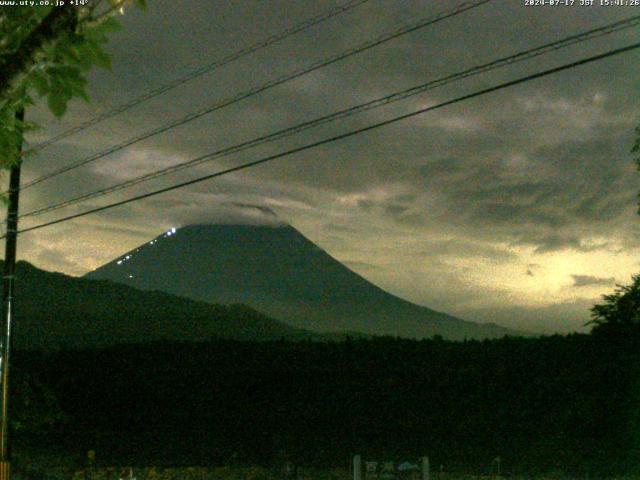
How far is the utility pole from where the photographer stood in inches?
565

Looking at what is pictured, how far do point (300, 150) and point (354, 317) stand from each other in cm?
16816

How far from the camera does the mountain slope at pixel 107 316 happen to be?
200 feet

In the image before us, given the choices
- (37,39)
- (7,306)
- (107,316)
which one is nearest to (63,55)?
(37,39)

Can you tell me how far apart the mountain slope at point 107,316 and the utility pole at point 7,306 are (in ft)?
138

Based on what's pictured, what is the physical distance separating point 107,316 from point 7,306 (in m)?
54.7

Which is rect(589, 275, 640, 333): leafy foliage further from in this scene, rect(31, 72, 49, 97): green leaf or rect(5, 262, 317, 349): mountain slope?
rect(5, 262, 317, 349): mountain slope

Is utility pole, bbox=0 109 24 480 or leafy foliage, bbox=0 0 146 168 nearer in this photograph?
leafy foliage, bbox=0 0 146 168

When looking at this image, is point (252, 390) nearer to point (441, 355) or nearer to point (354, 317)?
point (441, 355)

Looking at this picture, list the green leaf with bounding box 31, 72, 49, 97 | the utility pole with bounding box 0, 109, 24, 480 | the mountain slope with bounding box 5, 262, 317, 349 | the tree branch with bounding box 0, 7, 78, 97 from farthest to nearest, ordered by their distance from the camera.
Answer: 1. the mountain slope with bounding box 5, 262, 317, 349
2. the utility pole with bounding box 0, 109, 24, 480
3. the green leaf with bounding box 31, 72, 49, 97
4. the tree branch with bounding box 0, 7, 78, 97

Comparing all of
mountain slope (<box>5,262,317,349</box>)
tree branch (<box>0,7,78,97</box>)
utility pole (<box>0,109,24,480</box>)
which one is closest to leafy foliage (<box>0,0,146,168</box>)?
tree branch (<box>0,7,78,97</box>)

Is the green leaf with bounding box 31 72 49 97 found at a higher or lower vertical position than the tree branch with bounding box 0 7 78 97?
lower

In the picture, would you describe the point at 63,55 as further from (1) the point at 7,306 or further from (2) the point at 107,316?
(2) the point at 107,316

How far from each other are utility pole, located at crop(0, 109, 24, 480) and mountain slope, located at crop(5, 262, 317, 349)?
4217cm

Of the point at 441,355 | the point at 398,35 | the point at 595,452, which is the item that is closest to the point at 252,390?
the point at 441,355
